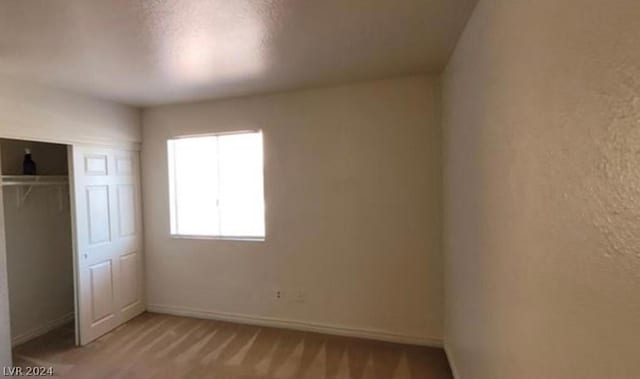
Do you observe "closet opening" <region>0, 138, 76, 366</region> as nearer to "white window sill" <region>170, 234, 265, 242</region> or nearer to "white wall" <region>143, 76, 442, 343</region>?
"white window sill" <region>170, 234, 265, 242</region>

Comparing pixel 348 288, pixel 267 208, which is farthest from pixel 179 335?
pixel 348 288

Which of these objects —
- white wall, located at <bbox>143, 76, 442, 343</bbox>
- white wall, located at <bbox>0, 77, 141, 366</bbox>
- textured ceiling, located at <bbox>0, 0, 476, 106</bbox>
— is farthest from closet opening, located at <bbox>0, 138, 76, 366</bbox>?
white wall, located at <bbox>143, 76, 442, 343</bbox>

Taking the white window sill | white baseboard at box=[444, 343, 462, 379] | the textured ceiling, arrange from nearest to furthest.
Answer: the textured ceiling
white baseboard at box=[444, 343, 462, 379]
the white window sill

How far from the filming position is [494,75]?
1.45 meters

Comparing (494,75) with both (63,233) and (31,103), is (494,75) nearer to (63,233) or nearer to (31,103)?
(31,103)

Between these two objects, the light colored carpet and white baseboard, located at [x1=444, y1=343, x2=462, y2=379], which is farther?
the light colored carpet

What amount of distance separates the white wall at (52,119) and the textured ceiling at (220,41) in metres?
0.15

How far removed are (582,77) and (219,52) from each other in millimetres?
2086

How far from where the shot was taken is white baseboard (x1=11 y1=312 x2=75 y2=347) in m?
3.22

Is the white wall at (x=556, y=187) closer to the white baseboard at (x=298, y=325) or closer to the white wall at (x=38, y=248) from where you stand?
the white baseboard at (x=298, y=325)

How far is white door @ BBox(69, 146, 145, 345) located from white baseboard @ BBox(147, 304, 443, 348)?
0.48 m

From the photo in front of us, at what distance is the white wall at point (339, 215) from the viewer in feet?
9.88

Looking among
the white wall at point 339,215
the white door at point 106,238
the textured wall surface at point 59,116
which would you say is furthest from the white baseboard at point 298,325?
the textured wall surface at point 59,116

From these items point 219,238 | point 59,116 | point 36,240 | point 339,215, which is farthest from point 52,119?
point 339,215
